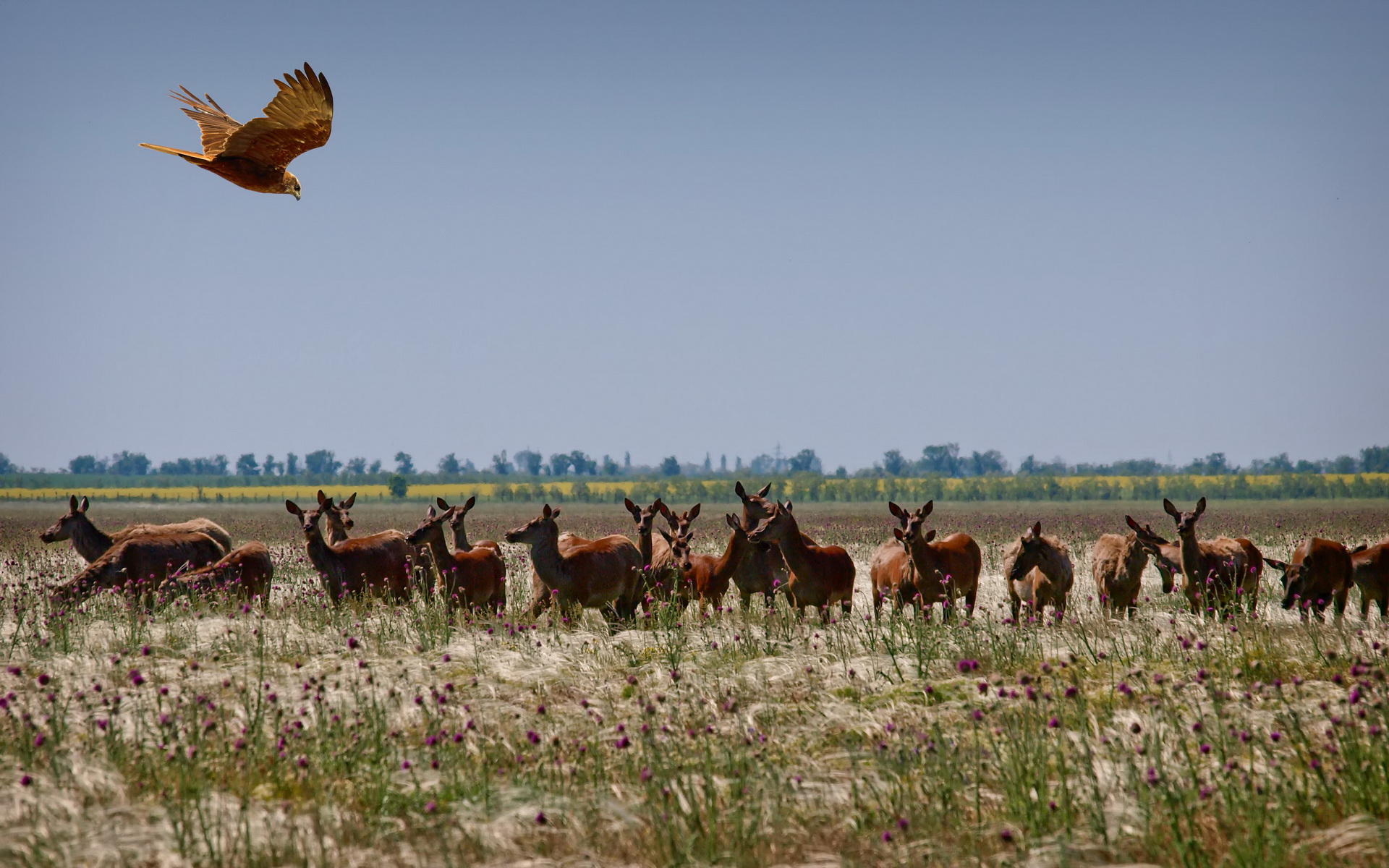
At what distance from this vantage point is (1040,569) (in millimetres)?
13227

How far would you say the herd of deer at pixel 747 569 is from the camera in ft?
40.9

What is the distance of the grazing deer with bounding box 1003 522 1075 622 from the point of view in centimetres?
1295

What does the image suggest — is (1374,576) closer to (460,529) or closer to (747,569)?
(747,569)

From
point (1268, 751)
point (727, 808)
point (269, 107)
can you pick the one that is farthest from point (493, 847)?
point (269, 107)

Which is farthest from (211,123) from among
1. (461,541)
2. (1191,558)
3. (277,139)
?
(1191,558)

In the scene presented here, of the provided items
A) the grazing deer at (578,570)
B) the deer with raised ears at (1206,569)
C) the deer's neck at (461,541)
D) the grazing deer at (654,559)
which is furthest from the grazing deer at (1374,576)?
the deer's neck at (461,541)

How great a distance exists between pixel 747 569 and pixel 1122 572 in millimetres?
4690

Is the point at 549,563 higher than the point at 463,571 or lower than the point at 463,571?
higher

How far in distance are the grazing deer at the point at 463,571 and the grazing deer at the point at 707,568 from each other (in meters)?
2.26

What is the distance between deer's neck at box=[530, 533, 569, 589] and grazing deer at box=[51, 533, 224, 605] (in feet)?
15.8

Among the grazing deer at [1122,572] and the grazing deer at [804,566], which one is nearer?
the grazing deer at [804,566]

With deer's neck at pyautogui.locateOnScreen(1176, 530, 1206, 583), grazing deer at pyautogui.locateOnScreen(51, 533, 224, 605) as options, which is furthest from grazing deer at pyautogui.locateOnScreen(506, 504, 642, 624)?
deer's neck at pyautogui.locateOnScreen(1176, 530, 1206, 583)

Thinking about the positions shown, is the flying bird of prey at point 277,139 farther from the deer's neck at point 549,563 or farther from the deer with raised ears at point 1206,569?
the deer with raised ears at point 1206,569

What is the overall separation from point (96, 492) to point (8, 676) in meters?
146
